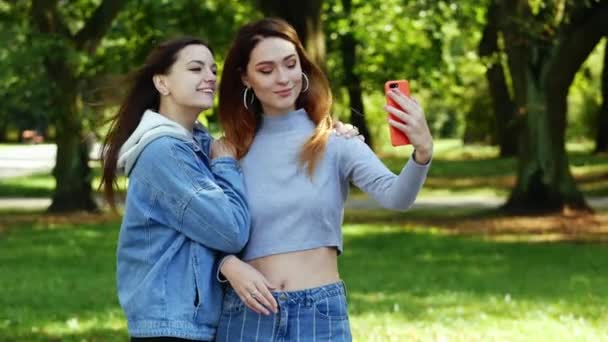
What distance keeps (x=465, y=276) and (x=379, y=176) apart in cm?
943

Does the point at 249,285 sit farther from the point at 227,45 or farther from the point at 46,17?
A: the point at 46,17

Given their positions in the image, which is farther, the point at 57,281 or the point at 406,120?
the point at 57,281

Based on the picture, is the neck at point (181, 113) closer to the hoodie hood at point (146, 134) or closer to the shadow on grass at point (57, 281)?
the hoodie hood at point (146, 134)

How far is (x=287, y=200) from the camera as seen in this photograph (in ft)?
12.6

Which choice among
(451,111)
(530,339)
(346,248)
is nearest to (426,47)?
(346,248)

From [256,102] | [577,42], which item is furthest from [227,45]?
[256,102]

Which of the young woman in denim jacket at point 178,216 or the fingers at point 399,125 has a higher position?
the fingers at point 399,125

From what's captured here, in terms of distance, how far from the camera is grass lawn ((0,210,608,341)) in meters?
9.01

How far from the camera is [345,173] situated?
389cm

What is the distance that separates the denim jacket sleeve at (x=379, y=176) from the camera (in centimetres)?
364

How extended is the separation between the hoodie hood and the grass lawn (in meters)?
4.61

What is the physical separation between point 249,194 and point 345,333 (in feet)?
Answer: 1.71

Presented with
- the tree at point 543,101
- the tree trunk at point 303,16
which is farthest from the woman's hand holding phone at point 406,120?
the tree at point 543,101

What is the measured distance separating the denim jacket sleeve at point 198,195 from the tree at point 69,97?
57.3 ft
